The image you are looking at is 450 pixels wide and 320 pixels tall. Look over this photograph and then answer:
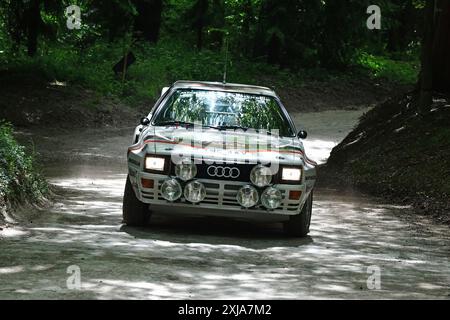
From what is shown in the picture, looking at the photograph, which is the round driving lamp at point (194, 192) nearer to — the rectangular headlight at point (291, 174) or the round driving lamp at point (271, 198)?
the round driving lamp at point (271, 198)

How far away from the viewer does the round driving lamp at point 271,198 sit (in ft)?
34.4

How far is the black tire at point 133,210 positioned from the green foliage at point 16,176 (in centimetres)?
139

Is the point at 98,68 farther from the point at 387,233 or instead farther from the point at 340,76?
the point at 387,233

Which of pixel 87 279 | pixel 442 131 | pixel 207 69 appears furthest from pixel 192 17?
pixel 87 279

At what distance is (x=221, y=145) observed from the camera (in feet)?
35.1

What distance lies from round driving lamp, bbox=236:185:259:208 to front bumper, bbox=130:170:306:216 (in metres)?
0.04

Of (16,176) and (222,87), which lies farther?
(222,87)

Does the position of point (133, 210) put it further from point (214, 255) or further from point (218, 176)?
point (214, 255)

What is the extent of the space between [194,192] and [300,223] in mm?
1445

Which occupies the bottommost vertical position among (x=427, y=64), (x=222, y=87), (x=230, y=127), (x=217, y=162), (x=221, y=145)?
(x=217, y=162)

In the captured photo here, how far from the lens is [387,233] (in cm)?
1218

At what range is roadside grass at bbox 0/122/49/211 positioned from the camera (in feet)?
36.9

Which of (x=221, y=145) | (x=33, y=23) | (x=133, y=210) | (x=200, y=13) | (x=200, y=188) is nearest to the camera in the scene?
(x=200, y=188)

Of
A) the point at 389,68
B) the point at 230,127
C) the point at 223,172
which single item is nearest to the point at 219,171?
the point at 223,172
